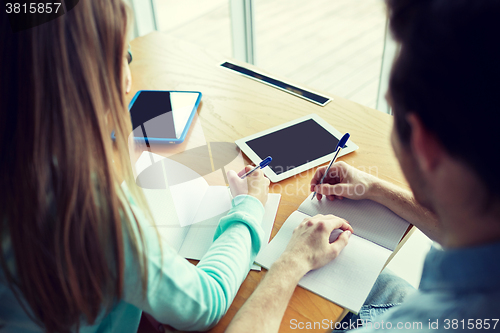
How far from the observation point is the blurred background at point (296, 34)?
8.21ft

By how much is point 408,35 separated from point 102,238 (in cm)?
49

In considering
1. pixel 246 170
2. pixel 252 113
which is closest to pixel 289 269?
pixel 246 170

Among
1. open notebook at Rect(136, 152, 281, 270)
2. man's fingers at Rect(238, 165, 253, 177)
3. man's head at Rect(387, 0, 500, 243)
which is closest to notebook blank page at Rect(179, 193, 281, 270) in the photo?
open notebook at Rect(136, 152, 281, 270)

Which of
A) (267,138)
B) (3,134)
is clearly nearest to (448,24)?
(3,134)

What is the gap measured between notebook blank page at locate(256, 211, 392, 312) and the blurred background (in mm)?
1593

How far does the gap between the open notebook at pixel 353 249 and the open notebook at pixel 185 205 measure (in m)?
0.04

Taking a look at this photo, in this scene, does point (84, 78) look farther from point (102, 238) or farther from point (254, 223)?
point (254, 223)

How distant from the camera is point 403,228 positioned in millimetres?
830

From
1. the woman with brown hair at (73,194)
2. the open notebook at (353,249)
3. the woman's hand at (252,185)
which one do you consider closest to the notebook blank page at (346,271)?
the open notebook at (353,249)

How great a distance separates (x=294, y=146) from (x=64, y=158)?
0.70m

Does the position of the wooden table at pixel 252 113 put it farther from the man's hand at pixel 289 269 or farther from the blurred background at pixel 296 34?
the blurred background at pixel 296 34

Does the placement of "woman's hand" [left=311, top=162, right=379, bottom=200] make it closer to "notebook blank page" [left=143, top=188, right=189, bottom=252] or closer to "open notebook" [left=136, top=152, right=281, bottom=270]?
"open notebook" [left=136, top=152, right=281, bottom=270]

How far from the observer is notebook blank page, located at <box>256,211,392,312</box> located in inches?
27.8

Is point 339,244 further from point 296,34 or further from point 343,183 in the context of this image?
point 296,34
